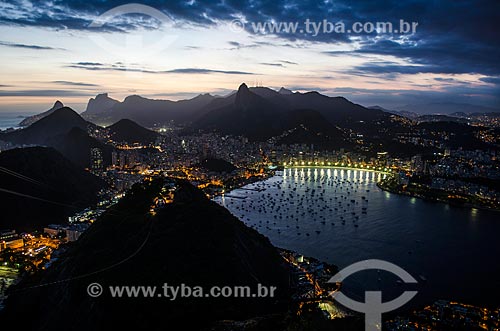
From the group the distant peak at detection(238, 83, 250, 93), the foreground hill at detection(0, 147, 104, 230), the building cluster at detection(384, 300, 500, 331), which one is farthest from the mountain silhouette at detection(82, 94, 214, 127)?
the building cluster at detection(384, 300, 500, 331)

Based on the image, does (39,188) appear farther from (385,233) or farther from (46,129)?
(46,129)

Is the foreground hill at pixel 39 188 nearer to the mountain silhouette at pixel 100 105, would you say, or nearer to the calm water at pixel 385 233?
the calm water at pixel 385 233

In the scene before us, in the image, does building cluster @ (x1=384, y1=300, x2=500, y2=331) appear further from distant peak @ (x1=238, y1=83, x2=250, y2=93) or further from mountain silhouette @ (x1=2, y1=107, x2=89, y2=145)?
distant peak @ (x1=238, y1=83, x2=250, y2=93)

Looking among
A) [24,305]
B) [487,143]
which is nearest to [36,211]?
[24,305]

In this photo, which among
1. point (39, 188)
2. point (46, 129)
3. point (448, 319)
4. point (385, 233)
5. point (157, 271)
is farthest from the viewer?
point (46, 129)

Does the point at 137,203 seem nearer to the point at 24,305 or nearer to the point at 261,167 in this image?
the point at 24,305

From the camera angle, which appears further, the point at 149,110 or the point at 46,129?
the point at 149,110

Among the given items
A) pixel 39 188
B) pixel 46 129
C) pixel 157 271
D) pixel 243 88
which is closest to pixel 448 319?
pixel 157 271

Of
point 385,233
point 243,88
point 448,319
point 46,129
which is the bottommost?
point 385,233

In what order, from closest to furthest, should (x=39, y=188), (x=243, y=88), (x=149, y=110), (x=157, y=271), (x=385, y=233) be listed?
(x=157, y=271) → (x=385, y=233) → (x=39, y=188) → (x=243, y=88) → (x=149, y=110)
